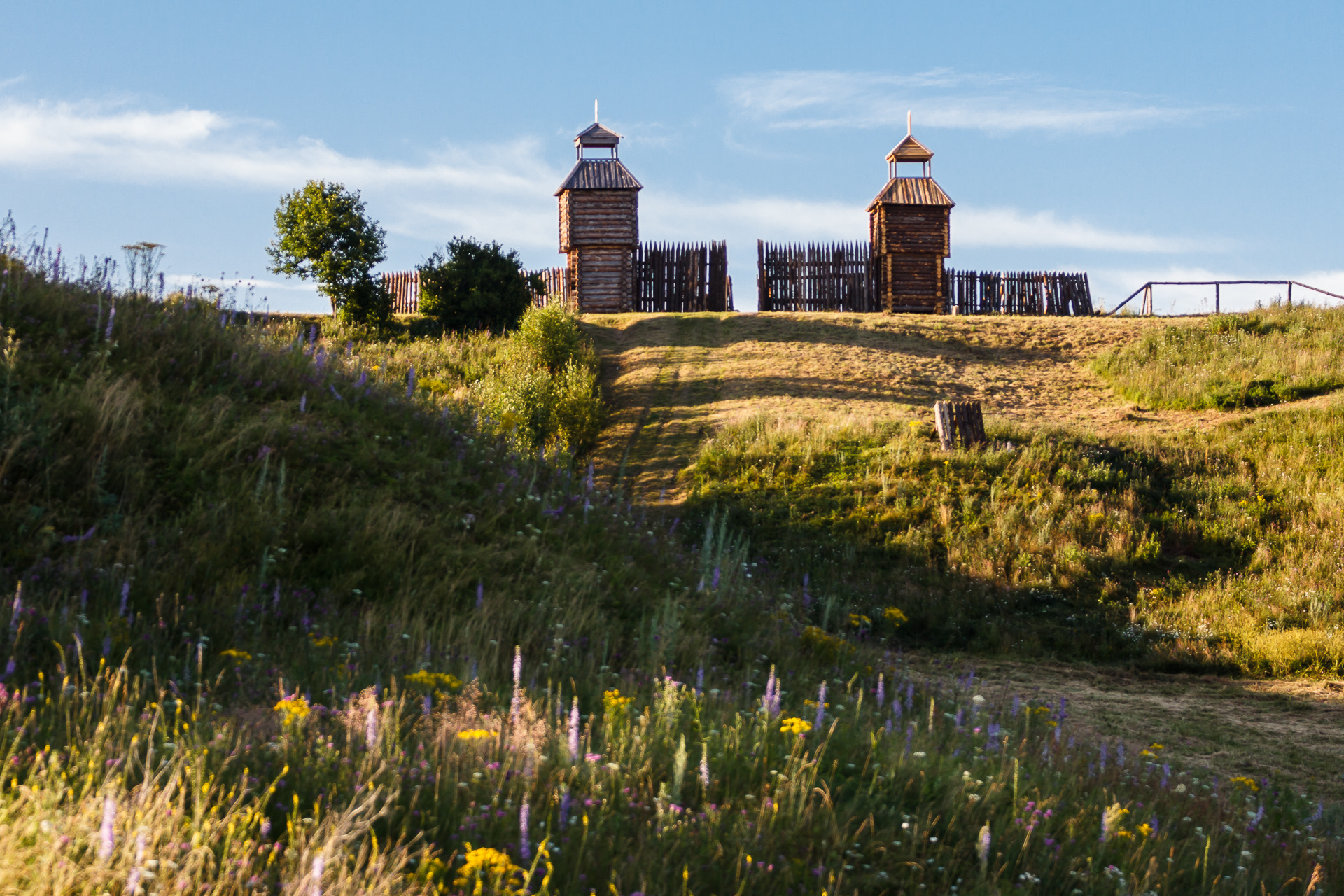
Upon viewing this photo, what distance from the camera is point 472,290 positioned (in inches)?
1051

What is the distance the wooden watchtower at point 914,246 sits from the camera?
35.7 metres

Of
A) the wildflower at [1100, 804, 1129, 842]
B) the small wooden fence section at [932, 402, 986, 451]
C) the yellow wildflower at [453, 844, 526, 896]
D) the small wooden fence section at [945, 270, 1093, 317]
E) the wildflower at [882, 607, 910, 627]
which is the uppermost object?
the small wooden fence section at [945, 270, 1093, 317]

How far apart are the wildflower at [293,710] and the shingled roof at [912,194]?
1365 inches

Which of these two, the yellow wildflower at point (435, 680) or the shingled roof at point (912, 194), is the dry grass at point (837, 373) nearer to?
the shingled roof at point (912, 194)

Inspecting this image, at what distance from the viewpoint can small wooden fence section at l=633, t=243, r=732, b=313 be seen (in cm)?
3597

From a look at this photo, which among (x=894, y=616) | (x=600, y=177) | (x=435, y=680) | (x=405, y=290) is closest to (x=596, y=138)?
(x=600, y=177)

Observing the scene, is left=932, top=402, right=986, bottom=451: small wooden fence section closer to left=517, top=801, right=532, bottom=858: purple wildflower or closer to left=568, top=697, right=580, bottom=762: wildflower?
left=568, top=697, right=580, bottom=762: wildflower

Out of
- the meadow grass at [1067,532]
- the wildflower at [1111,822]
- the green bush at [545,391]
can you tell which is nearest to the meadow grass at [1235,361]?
the meadow grass at [1067,532]

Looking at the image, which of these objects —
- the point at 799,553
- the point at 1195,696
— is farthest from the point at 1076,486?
the point at 1195,696

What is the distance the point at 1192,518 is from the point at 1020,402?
322 inches

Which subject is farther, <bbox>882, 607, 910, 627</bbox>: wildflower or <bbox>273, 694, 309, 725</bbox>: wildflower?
<bbox>882, 607, 910, 627</bbox>: wildflower

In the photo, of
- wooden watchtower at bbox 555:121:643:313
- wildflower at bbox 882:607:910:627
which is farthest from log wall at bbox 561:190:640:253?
wildflower at bbox 882:607:910:627

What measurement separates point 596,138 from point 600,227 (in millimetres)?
3725

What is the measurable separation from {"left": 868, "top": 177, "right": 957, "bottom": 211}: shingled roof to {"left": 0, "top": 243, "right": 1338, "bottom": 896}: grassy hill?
2938cm
